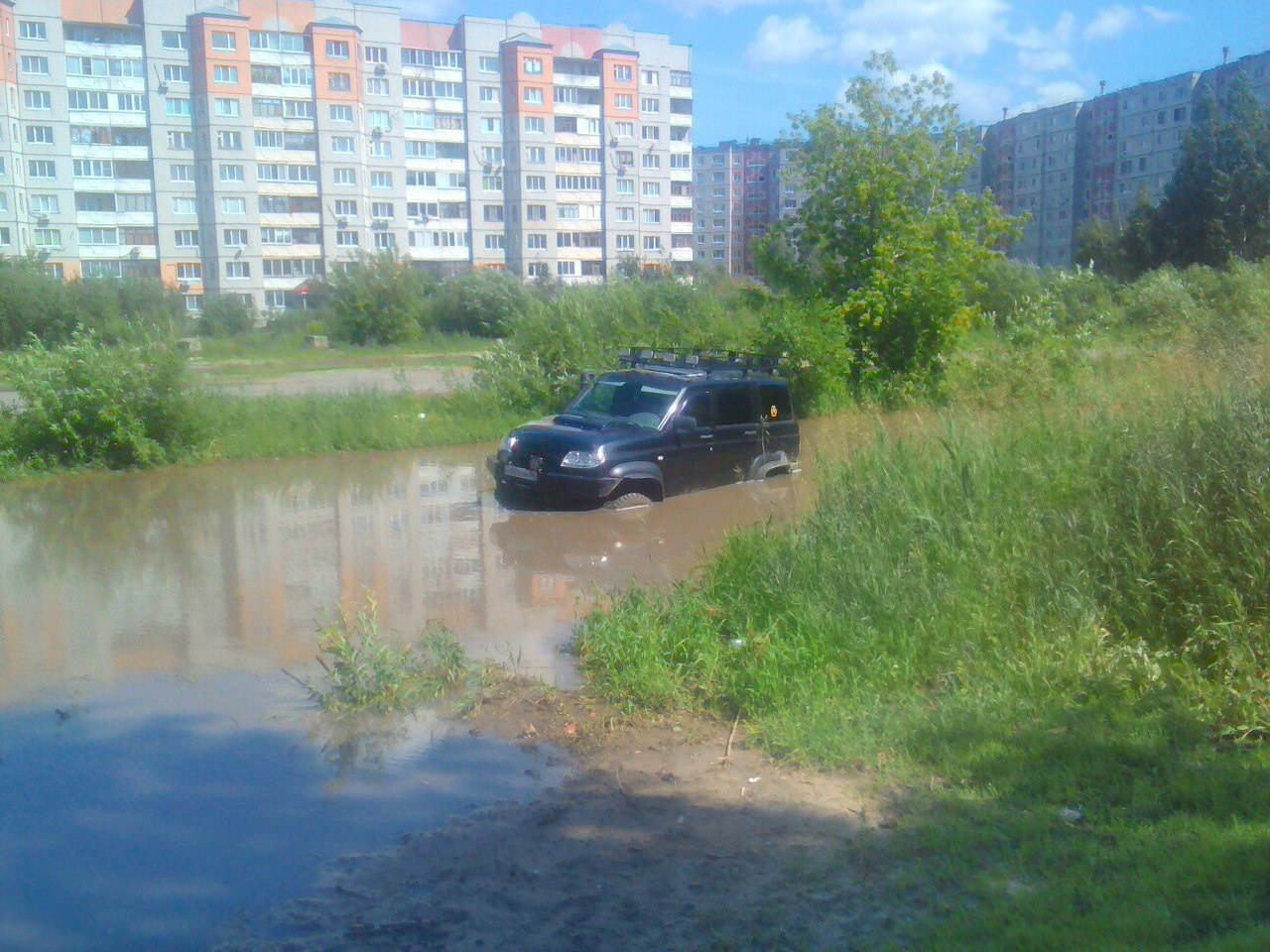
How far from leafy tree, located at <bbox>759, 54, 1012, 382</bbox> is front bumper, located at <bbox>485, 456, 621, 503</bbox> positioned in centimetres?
1076

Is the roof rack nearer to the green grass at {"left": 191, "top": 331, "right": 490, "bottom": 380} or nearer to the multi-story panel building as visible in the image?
the green grass at {"left": 191, "top": 331, "right": 490, "bottom": 380}

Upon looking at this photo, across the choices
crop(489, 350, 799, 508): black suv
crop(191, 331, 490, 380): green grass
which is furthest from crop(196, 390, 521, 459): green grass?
crop(191, 331, 490, 380): green grass

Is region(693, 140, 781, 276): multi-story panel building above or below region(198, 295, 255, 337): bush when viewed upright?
above

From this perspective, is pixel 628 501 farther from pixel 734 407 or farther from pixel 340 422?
pixel 340 422

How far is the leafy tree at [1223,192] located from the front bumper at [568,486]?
38.9 m

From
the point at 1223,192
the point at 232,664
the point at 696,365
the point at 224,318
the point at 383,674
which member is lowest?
the point at 232,664

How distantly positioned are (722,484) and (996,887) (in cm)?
1112

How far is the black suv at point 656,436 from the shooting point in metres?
13.6

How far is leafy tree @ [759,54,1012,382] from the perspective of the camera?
2352cm

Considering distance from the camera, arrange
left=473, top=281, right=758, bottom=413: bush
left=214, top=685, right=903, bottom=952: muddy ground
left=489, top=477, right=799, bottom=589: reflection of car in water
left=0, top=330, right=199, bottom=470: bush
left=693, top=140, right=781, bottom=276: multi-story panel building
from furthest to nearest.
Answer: left=693, top=140, right=781, bottom=276: multi-story panel building < left=473, top=281, right=758, bottom=413: bush < left=0, top=330, right=199, bottom=470: bush < left=489, top=477, right=799, bottom=589: reflection of car in water < left=214, top=685, right=903, bottom=952: muddy ground

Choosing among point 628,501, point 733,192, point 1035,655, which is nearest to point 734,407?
point 628,501

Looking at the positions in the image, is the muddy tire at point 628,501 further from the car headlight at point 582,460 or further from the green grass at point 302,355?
the green grass at point 302,355

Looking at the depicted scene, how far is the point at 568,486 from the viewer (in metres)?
13.5

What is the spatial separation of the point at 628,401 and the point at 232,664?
7.34 m
